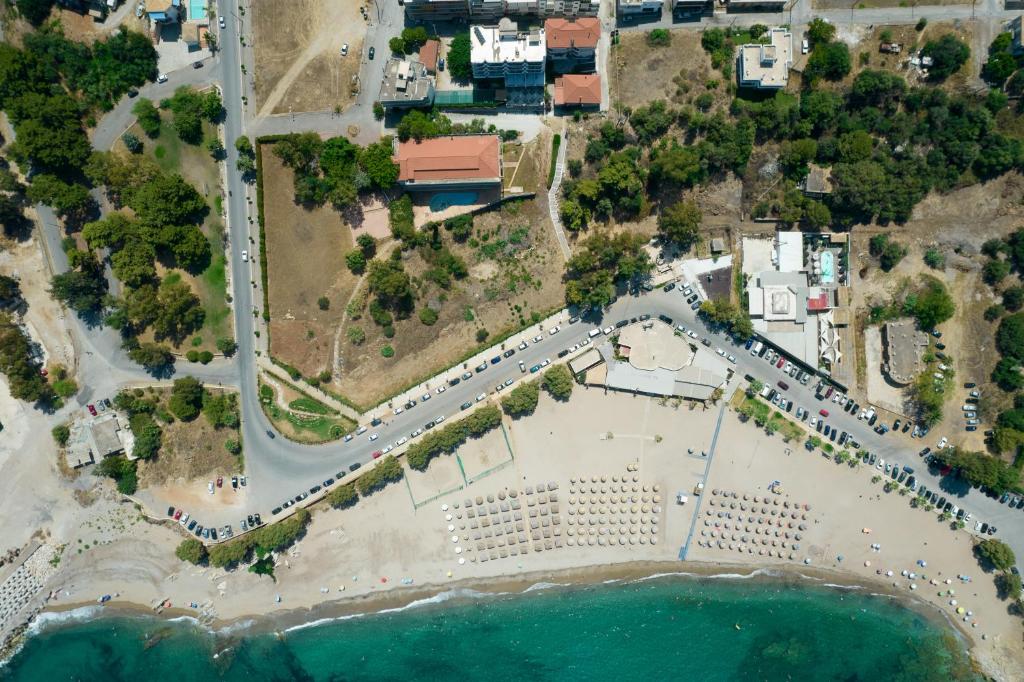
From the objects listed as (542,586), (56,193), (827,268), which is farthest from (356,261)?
(827,268)

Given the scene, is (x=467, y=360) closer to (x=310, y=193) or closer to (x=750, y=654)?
(x=310, y=193)

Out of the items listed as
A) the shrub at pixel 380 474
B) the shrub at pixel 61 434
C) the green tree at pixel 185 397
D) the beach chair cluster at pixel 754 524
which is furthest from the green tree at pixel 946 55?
the shrub at pixel 61 434

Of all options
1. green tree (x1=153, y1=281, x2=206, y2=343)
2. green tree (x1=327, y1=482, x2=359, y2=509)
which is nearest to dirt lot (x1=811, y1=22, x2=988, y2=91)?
green tree (x1=327, y1=482, x2=359, y2=509)

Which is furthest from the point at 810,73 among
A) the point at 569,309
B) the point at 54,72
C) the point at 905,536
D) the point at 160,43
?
the point at 54,72

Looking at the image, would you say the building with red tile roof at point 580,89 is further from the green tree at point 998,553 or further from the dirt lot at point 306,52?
the green tree at point 998,553

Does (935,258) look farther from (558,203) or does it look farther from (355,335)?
(355,335)
